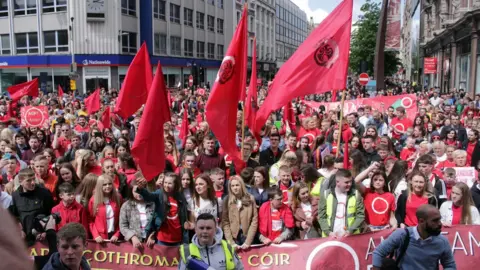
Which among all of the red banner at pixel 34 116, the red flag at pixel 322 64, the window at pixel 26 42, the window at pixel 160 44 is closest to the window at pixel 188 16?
the window at pixel 160 44

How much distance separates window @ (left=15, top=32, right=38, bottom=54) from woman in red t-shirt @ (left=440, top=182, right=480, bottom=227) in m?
41.2

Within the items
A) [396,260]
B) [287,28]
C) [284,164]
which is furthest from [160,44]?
[287,28]

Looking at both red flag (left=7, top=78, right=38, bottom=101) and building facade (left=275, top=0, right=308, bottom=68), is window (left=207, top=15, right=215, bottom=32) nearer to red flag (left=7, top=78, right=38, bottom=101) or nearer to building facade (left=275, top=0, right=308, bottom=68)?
building facade (left=275, top=0, right=308, bottom=68)

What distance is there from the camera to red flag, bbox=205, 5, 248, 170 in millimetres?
7309

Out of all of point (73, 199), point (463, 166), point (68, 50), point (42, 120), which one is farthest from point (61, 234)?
point (68, 50)

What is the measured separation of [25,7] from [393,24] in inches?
1189

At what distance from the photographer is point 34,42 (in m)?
41.4

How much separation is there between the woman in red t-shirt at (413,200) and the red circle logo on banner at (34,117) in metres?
9.35

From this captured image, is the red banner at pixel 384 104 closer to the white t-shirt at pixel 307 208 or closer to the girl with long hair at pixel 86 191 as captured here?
the white t-shirt at pixel 307 208

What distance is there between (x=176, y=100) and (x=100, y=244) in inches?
666

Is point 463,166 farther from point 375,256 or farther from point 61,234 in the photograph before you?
point 61,234

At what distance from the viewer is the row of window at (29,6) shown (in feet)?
131

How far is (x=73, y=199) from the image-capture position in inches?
224

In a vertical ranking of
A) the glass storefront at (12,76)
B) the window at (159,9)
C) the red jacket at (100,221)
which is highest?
the window at (159,9)
